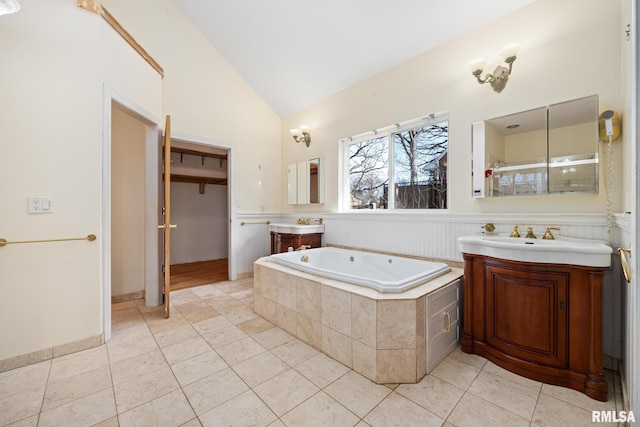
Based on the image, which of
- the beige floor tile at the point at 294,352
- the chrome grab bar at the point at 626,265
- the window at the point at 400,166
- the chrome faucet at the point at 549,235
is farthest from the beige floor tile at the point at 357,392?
the window at the point at 400,166

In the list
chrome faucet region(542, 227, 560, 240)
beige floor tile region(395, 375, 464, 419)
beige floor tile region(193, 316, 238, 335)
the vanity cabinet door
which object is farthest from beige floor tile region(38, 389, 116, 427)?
chrome faucet region(542, 227, 560, 240)

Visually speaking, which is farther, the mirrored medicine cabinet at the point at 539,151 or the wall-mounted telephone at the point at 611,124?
the mirrored medicine cabinet at the point at 539,151

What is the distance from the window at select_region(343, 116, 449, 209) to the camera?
9.01ft

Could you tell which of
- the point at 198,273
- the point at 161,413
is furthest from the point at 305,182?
the point at 161,413

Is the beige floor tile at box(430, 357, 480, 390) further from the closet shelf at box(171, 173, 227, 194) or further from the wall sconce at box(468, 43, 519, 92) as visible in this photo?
the closet shelf at box(171, 173, 227, 194)

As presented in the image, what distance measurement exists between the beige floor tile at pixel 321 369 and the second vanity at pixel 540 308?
1.03m

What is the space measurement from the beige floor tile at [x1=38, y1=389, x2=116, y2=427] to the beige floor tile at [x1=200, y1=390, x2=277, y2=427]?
53cm

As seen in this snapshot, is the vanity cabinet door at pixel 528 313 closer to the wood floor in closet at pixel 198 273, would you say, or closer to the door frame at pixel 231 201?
the door frame at pixel 231 201

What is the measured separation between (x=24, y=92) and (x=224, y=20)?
2.29m

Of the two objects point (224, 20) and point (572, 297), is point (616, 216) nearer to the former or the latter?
point (572, 297)

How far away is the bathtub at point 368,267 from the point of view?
1.84 metres

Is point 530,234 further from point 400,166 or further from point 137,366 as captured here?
point 137,366

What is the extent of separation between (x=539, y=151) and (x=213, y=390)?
2.92m

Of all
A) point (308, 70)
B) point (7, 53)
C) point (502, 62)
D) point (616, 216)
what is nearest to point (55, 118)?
point (7, 53)
